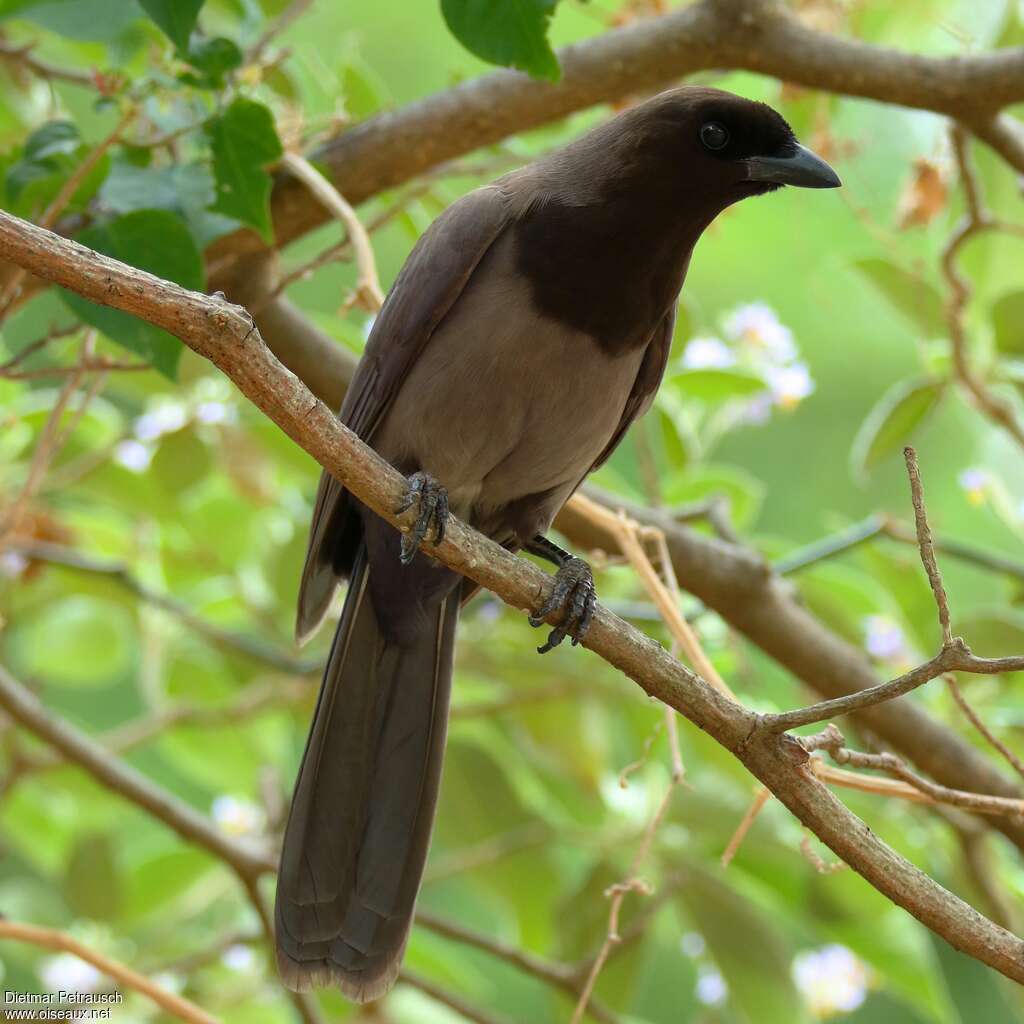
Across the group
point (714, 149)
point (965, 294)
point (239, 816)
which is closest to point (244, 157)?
point (714, 149)

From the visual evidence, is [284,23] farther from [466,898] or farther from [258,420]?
[466,898]

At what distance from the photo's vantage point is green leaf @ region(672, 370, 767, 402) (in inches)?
128

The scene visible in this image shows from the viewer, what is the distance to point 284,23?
293 centimetres

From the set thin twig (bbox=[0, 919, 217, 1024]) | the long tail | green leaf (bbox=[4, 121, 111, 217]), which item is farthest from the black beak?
thin twig (bbox=[0, 919, 217, 1024])

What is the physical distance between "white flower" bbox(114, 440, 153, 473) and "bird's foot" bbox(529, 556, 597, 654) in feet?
4.90

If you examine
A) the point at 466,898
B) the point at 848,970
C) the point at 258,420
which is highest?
the point at 258,420

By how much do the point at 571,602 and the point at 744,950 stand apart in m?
1.32

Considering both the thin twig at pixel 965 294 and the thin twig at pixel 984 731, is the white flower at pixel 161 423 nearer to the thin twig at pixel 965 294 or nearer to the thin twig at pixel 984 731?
the thin twig at pixel 965 294

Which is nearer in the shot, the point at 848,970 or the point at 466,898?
the point at 848,970

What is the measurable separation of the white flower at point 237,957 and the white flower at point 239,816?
1.50 ft

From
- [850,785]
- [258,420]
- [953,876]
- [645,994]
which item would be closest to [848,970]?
[953,876]

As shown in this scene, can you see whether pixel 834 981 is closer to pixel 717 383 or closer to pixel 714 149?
pixel 717 383

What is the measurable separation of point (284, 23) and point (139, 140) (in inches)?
21.4

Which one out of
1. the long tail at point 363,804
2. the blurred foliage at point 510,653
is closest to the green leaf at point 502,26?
the blurred foliage at point 510,653
